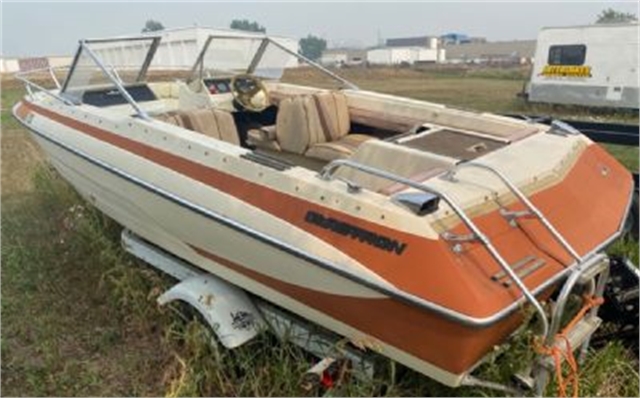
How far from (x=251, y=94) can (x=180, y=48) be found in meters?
0.77

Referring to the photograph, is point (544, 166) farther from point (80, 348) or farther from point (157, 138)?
point (80, 348)

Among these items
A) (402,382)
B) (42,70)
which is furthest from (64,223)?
(402,382)

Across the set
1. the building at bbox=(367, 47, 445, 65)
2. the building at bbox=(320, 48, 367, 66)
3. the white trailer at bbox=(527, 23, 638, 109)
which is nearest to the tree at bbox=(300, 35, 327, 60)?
the building at bbox=(320, 48, 367, 66)

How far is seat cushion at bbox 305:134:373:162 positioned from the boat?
0.02m

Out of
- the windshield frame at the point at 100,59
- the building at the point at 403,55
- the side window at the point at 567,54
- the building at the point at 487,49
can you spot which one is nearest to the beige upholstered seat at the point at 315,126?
the windshield frame at the point at 100,59

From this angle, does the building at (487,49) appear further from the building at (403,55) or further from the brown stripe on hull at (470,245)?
the brown stripe on hull at (470,245)

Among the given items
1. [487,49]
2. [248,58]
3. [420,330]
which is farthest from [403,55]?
[420,330]

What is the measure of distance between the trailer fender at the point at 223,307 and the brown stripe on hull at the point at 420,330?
0.63 meters

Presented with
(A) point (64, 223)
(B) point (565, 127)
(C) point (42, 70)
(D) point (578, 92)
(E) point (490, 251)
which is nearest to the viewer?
(E) point (490, 251)

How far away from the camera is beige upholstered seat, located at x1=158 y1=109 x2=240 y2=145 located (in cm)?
409

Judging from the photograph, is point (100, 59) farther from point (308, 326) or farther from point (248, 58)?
point (308, 326)

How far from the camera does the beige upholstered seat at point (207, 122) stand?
4.09m

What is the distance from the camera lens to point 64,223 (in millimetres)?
5207

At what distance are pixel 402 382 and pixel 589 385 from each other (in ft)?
Answer: 3.17
